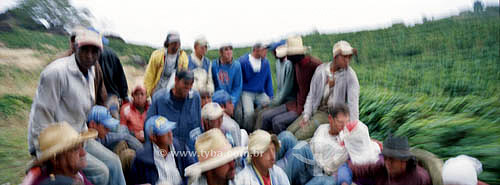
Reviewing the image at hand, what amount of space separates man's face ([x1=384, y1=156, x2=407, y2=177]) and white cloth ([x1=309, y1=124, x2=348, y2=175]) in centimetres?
55

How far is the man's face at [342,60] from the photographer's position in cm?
411

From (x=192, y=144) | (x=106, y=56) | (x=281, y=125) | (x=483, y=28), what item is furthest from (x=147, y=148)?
(x=483, y=28)

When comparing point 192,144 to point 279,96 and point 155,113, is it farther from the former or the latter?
point 279,96

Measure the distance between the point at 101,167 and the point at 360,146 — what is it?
2.21 meters

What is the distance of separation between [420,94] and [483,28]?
5268mm

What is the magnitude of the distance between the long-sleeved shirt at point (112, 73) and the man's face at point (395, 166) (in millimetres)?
2820

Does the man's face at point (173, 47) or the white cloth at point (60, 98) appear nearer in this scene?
the white cloth at point (60, 98)

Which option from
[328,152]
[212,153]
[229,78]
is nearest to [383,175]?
[328,152]

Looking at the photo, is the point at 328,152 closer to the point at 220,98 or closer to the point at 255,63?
the point at 220,98

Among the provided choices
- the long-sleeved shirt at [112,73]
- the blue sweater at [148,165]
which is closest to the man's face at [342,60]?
the blue sweater at [148,165]

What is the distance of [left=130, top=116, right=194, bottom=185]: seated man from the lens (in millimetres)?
3012

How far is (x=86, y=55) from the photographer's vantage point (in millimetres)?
2873

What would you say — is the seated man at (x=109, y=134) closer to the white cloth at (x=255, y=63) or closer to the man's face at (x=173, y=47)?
the man's face at (x=173, y=47)

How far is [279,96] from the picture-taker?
526 cm
